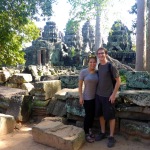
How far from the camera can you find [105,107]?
12.5ft

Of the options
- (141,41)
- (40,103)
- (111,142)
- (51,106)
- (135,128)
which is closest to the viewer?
(111,142)

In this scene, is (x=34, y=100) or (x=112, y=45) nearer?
(x=34, y=100)

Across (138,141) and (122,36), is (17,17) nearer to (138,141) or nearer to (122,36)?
(138,141)

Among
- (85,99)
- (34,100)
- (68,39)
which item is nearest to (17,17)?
(34,100)

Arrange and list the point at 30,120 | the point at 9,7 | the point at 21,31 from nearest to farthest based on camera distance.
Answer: the point at 30,120
the point at 9,7
the point at 21,31

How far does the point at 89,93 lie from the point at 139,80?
4.32 ft

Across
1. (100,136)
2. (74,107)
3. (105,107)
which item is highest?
(105,107)

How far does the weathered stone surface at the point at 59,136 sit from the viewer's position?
347cm

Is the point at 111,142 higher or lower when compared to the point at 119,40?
lower

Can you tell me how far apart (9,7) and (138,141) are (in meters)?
5.58

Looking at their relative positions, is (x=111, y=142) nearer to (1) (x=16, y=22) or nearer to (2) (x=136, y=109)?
(2) (x=136, y=109)

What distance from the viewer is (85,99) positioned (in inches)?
159

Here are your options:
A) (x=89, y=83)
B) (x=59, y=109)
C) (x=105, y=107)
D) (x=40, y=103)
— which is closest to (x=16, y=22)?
(x=40, y=103)

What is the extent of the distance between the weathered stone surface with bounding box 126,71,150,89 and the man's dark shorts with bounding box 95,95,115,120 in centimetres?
112
